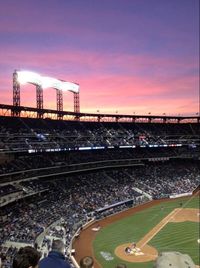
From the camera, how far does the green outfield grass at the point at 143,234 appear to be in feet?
118

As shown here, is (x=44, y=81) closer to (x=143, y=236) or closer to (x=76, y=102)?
(x=76, y=102)

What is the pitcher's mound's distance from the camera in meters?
35.1

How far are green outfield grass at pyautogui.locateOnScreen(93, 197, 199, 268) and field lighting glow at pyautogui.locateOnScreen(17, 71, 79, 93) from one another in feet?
84.8

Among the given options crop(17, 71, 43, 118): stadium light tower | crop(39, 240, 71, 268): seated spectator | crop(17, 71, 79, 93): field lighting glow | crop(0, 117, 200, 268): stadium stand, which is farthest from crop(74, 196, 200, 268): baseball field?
crop(39, 240, 71, 268): seated spectator

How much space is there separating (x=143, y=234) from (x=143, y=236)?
0.82 meters

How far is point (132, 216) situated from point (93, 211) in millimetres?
5589

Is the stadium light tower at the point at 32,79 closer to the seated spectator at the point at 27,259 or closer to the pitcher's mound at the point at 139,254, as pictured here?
the pitcher's mound at the point at 139,254

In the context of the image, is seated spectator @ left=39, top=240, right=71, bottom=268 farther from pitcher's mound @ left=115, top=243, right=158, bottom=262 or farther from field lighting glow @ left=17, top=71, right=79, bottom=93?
field lighting glow @ left=17, top=71, right=79, bottom=93

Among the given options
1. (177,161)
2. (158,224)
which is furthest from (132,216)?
(177,161)

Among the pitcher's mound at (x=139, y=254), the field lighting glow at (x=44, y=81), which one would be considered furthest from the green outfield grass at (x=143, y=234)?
the field lighting glow at (x=44, y=81)

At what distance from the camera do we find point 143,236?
4231 cm

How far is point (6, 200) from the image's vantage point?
4334 centimetres

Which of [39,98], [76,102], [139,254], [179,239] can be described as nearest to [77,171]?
[39,98]

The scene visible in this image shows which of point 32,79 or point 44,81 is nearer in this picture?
point 32,79
